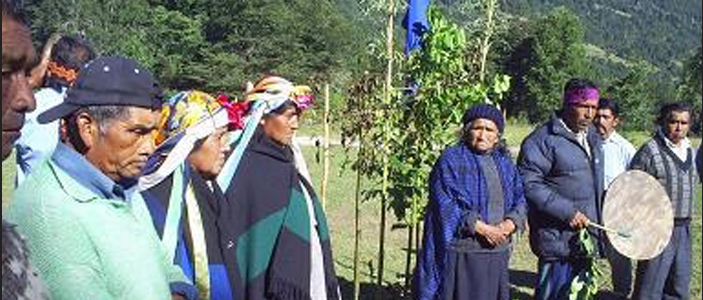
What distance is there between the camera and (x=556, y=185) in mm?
5770

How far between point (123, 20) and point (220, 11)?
5854 millimetres

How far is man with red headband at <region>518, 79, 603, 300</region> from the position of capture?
571cm

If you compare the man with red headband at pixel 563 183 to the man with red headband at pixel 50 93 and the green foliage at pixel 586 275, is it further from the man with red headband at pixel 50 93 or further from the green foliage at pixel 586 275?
the man with red headband at pixel 50 93

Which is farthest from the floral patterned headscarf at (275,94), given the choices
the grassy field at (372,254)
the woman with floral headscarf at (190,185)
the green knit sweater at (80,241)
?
the green knit sweater at (80,241)

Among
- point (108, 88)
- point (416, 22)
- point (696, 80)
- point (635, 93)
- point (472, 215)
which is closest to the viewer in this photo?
point (696, 80)

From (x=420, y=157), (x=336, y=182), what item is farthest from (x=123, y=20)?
(x=420, y=157)

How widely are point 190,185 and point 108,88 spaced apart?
3.19 feet

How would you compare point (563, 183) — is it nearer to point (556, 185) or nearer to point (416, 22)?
point (556, 185)

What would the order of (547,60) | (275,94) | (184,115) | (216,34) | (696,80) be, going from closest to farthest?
(696,80)
(184,115)
(275,94)
(216,34)
(547,60)

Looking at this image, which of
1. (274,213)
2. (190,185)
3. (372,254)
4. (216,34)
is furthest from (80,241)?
(216,34)

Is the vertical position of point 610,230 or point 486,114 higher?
point 486,114

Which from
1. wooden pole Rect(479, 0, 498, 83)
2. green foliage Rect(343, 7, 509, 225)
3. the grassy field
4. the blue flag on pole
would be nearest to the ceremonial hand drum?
the grassy field

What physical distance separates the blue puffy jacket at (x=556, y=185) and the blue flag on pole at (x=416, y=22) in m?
1.01

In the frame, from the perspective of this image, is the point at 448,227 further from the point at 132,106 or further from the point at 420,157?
the point at 132,106
